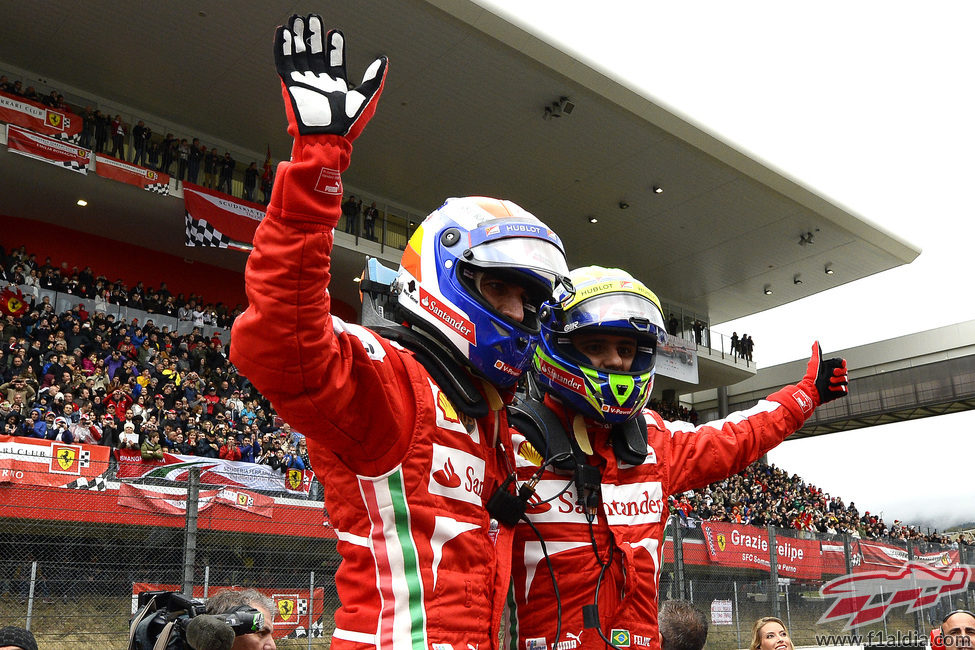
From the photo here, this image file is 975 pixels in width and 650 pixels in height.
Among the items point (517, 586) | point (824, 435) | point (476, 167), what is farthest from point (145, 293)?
point (824, 435)

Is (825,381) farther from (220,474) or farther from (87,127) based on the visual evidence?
(87,127)

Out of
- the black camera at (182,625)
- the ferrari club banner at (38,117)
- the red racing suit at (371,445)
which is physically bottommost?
the black camera at (182,625)

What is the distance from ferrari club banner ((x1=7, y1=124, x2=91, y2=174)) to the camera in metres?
14.2

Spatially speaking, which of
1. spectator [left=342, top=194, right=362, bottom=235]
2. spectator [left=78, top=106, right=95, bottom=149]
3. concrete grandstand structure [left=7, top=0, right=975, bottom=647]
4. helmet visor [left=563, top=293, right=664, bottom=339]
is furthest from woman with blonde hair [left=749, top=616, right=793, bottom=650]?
spectator [left=342, top=194, right=362, bottom=235]

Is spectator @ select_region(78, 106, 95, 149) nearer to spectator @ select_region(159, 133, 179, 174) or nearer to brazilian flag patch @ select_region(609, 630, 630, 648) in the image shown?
spectator @ select_region(159, 133, 179, 174)

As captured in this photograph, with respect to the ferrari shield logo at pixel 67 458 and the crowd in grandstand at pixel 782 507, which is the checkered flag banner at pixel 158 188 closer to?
the ferrari shield logo at pixel 67 458

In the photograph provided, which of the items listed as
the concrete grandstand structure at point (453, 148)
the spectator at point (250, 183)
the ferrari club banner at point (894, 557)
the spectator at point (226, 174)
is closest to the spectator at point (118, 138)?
the concrete grandstand structure at point (453, 148)

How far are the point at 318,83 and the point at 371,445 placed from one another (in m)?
0.86

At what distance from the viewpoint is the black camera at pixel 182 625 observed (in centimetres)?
228

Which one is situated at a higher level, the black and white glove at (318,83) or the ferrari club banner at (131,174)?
the ferrari club banner at (131,174)

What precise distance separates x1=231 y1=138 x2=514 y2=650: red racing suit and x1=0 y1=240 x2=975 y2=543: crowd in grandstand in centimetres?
755

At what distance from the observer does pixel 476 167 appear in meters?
20.4

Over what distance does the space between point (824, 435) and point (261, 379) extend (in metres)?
36.1

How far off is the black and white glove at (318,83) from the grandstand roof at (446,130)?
13.9 m
